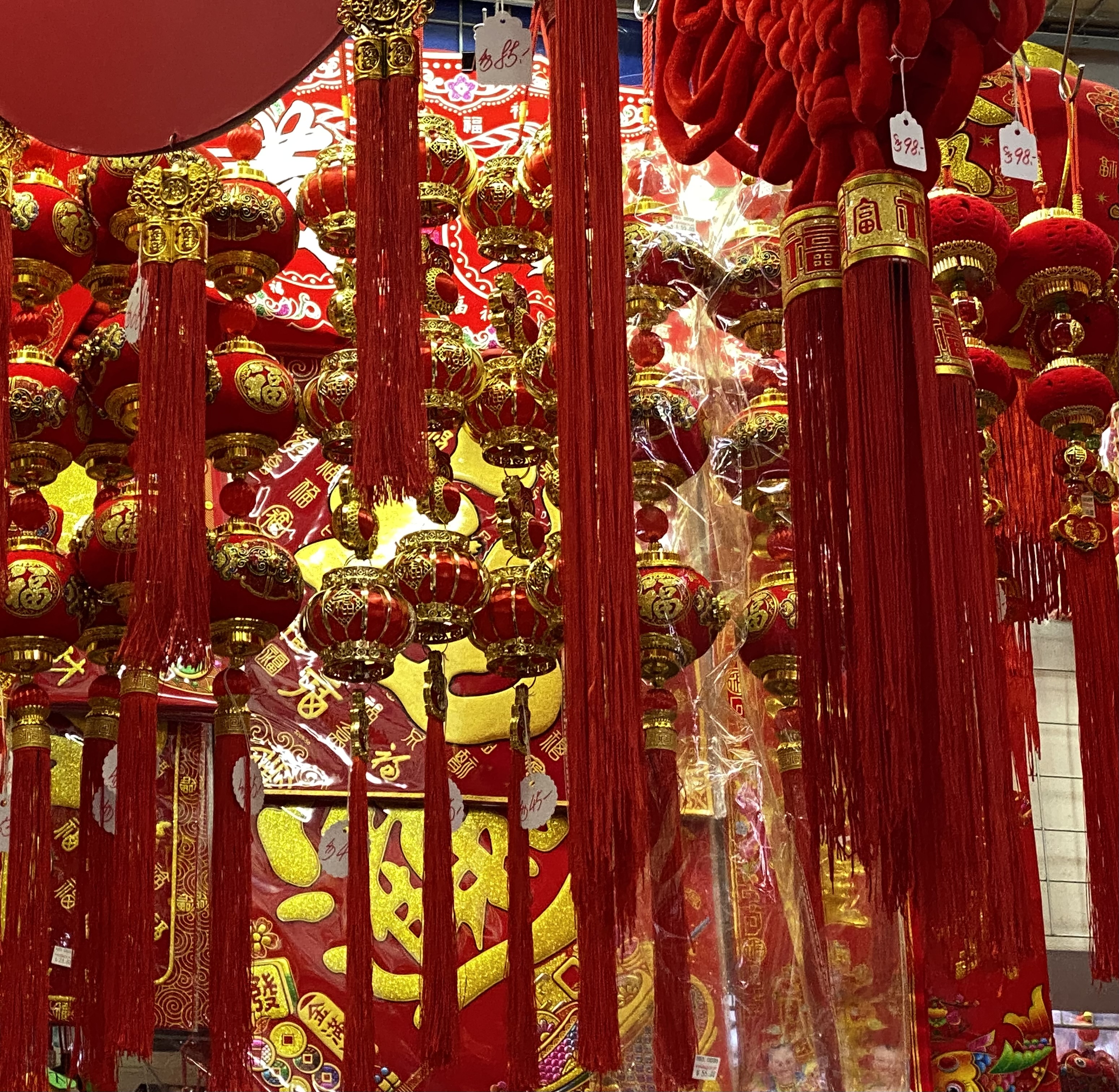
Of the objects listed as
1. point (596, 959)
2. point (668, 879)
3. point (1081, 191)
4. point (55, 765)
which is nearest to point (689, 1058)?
point (668, 879)

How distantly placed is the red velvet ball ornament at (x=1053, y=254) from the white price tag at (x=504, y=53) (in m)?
0.86

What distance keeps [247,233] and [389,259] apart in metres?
0.70

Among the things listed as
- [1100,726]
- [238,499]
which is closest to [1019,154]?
[1100,726]

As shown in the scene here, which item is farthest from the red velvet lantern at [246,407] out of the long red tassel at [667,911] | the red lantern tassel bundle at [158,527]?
the long red tassel at [667,911]

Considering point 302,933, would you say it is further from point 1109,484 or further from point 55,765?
point 1109,484

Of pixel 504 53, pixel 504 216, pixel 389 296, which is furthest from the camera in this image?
pixel 504 216

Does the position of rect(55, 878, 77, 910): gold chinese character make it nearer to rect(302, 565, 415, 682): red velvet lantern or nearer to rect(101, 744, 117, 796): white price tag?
rect(101, 744, 117, 796): white price tag

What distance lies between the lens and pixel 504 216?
2.83m

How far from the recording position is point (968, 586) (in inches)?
79.1

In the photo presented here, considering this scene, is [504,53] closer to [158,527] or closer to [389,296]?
[389,296]

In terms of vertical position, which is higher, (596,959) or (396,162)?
(396,162)

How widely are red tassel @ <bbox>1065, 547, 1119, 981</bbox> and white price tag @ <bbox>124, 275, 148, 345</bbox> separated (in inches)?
47.9

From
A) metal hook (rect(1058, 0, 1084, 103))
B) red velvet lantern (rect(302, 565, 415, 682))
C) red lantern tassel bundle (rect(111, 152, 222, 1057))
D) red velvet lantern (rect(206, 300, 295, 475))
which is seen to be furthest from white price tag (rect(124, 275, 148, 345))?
metal hook (rect(1058, 0, 1084, 103))

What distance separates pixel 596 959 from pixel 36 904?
735 mm
